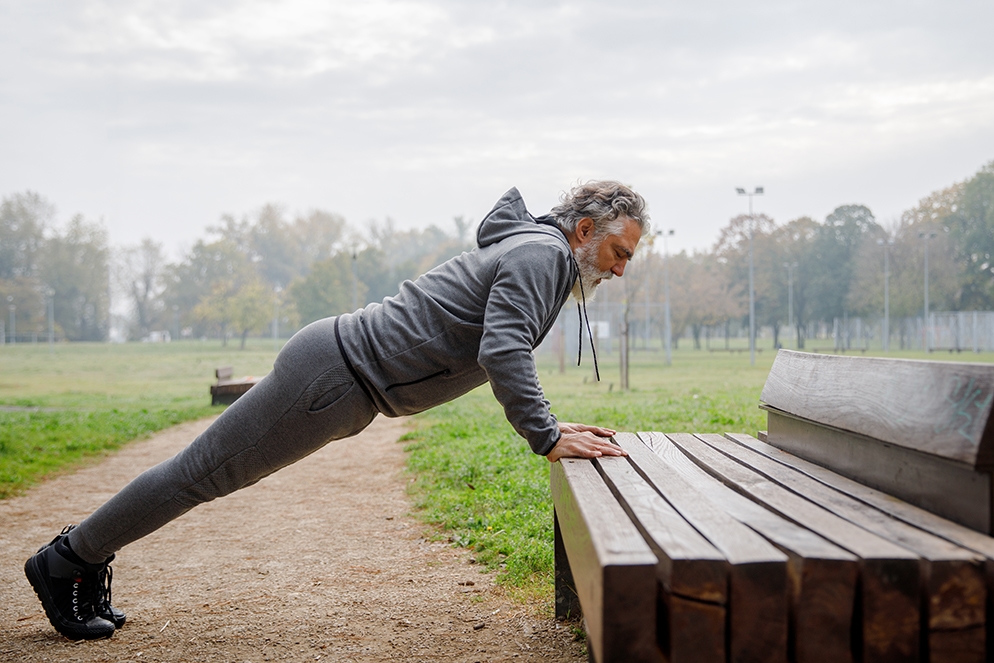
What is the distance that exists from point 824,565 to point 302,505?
4.82 meters

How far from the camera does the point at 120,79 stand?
2336 inches

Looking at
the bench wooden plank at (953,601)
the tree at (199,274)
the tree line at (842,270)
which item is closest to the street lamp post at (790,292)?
the tree line at (842,270)

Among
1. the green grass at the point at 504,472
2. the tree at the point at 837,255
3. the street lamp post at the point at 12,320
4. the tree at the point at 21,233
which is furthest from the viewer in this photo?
the tree at the point at 21,233

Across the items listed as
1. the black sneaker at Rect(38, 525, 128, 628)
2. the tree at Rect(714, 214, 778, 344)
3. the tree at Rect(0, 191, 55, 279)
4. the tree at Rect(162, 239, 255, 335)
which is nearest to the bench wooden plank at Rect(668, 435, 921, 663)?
the black sneaker at Rect(38, 525, 128, 628)

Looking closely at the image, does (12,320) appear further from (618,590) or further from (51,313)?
(618,590)

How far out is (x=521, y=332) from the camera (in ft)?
8.09

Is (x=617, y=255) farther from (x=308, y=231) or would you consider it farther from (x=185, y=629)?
(x=308, y=231)

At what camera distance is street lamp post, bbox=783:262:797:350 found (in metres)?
34.0

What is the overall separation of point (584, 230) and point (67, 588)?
223cm

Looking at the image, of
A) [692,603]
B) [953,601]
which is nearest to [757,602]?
[692,603]

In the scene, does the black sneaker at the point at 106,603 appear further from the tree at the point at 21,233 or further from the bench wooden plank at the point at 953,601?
the tree at the point at 21,233

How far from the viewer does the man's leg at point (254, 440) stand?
8.72ft

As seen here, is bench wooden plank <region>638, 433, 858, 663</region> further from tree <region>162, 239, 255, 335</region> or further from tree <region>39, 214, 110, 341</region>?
tree <region>162, 239, 255, 335</region>

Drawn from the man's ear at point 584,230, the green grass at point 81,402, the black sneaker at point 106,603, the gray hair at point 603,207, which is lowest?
the green grass at point 81,402
